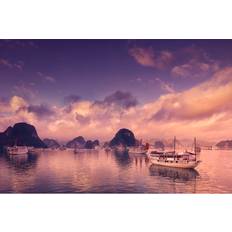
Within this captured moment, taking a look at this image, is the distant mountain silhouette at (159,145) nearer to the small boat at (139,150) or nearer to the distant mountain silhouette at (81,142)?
the small boat at (139,150)

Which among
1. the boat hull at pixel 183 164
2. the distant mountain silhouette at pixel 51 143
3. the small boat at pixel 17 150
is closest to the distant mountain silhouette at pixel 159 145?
the boat hull at pixel 183 164

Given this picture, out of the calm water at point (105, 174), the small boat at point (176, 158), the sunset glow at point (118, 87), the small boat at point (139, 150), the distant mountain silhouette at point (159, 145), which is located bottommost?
the calm water at point (105, 174)

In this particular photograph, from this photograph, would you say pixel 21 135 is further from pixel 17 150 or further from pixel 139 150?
pixel 139 150

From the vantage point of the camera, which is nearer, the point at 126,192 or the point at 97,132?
the point at 126,192

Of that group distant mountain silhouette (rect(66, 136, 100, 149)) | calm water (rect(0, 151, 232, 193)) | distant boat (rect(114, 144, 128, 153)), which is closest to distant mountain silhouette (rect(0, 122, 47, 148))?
calm water (rect(0, 151, 232, 193))
